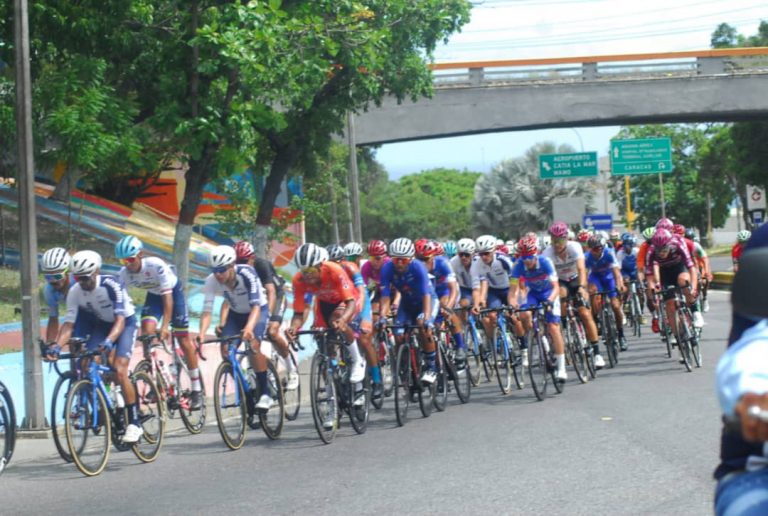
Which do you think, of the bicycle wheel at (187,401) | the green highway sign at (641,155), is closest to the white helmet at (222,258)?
the bicycle wheel at (187,401)

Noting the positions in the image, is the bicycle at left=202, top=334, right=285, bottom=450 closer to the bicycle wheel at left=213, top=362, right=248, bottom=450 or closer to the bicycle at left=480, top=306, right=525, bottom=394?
the bicycle wheel at left=213, top=362, right=248, bottom=450

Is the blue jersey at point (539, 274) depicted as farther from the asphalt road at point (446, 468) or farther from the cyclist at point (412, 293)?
the asphalt road at point (446, 468)

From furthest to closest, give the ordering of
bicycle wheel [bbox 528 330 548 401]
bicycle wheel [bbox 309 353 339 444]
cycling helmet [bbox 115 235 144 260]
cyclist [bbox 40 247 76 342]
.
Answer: bicycle wheel [bbox 528 330 548 401]
cycling helmet [bbox 115 235 144 260]
bicycle wheel [bbox 309 353 339 444]
cyclist [bbox 40 247 76 342]

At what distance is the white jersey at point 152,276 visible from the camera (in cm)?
1151

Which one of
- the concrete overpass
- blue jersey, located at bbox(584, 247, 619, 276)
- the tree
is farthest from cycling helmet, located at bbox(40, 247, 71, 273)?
the tree

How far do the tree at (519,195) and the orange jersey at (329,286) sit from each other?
55889 mm

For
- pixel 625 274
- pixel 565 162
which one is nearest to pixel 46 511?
pixel 625 274

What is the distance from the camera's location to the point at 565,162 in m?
48.0

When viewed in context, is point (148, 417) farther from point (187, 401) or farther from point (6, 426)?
point (187, 401)

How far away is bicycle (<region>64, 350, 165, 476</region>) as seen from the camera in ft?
30.6

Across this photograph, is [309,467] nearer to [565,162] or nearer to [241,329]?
[241,329]

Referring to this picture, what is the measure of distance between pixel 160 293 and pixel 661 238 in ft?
21.9

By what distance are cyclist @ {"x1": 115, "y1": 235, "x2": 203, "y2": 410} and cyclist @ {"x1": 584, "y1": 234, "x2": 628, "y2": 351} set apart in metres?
7.17

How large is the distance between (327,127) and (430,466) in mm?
17178
